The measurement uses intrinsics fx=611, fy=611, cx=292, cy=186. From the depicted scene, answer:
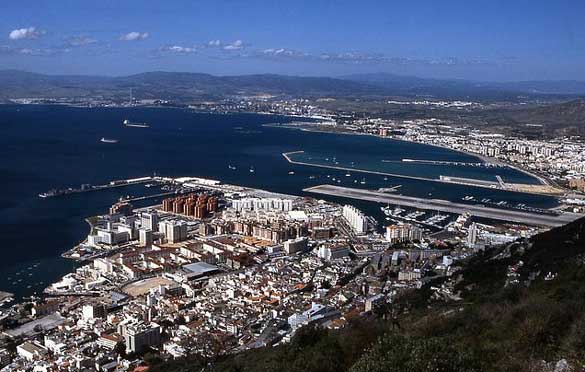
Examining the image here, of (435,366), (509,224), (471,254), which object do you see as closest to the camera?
(435,366)

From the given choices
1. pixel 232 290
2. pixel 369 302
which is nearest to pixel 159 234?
pixel 232 290

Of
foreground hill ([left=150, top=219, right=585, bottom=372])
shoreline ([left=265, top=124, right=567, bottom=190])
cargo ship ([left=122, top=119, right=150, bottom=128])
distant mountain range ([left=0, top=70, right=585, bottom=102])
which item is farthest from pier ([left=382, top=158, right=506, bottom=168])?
distant mountain range ([left=0, top=70, right=585, bottom=102])

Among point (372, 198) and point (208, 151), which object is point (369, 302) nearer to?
point (372, 198)

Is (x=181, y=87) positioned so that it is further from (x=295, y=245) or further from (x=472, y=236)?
(x=472, y=236)

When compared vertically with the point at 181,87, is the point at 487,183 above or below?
below

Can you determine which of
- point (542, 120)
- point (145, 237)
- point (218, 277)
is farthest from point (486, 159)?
point (218, 277)

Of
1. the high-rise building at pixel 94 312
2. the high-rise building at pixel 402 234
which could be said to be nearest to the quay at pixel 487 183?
Result: the high-rise building at pixel 402 234

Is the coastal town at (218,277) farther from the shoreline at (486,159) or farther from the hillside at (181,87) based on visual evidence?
the hillside at (181,87)
